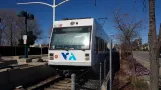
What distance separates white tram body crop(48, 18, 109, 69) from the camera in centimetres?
1262

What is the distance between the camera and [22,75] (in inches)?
511

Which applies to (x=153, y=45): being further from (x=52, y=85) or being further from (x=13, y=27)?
(x=13, y=27)

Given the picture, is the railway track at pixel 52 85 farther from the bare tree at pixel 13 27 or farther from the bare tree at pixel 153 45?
the bare tree at pixel 13 27

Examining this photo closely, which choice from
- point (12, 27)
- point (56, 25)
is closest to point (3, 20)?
point (12, 27)

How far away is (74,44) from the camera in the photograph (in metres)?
13.0

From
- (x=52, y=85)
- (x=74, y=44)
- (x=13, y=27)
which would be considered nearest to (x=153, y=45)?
(x=74, y=44)

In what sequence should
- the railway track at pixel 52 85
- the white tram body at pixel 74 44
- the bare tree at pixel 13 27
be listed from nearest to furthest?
the railway track at pixel 52 85 < the white tram body at pixel 74 44 < the bare tree at pixel 13 27

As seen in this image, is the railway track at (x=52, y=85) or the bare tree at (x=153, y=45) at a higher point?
the bare tree at (x=153, y=45)

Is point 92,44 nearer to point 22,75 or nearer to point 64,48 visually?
point 64,48

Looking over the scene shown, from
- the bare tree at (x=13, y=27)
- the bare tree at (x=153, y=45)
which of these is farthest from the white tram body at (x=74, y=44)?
the bare tree at (x=13, y=27)

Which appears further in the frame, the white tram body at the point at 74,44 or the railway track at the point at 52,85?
the white tram body at the point at 74,44

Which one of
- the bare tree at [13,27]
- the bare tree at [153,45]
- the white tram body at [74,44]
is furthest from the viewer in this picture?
the bare tree at [13,27]

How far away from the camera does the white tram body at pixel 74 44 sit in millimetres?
12625

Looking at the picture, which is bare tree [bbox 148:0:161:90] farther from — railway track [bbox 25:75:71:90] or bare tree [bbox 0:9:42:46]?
bare tree [bbox 0:9:42:46]
